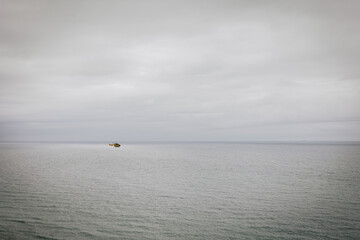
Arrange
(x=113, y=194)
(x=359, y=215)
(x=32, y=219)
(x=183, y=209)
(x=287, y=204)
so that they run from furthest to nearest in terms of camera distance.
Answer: (x=113, y=194)
(x=287, y=204)
(x=183, y=209)
(x=359, y=215)
(x=32, y=219)

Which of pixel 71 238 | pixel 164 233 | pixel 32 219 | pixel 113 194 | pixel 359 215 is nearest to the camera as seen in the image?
pixel 71 238

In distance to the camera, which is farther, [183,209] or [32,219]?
[183,209]

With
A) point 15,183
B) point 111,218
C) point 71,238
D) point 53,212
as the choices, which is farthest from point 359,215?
point 15,183

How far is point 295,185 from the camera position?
167 feet

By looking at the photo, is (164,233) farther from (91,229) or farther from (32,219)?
(32,219)

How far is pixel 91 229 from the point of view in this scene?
25609 mm

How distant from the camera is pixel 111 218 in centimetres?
2911

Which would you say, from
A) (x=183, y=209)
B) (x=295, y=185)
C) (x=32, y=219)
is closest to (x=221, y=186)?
(x=295, y=185)

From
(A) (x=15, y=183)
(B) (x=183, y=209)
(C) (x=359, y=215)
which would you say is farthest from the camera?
(A) (x=15, y=183)

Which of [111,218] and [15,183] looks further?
[15,183]

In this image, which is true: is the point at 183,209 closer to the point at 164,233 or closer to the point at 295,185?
the point at 164,233

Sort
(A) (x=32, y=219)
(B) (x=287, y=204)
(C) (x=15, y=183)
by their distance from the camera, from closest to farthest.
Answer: (A) (x=32, y=219) < (B) (x=287, y=204) < (C) (x=15, y=183)

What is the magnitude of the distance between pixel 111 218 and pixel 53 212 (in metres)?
7.55

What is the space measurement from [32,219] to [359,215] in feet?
123
